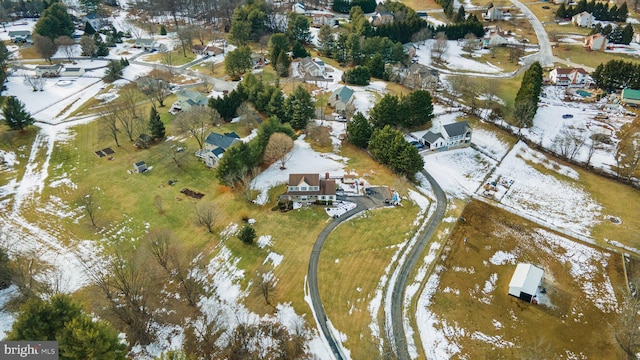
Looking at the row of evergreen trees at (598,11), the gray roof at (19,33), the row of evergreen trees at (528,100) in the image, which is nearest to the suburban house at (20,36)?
the gray roof at (19,33)

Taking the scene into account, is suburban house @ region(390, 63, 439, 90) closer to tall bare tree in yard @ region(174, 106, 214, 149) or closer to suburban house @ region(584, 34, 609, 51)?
tall bare tree in yard @ region(174, 106, 214, 149)

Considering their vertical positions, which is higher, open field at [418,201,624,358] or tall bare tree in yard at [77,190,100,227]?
tall bare tree in yard at [77,190,100,227]

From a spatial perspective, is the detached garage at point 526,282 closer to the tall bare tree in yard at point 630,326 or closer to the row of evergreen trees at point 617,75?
the tall bare tree in yard at point 630,326

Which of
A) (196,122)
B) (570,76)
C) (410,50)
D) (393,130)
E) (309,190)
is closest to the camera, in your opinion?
(309,190)

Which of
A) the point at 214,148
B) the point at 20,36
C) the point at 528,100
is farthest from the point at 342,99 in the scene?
the point at 20,36

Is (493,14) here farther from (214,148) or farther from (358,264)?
(358,264)

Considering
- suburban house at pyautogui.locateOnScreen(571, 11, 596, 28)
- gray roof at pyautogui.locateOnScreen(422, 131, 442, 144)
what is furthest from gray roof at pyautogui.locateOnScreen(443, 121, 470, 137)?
suburban house at pyautogui.locateOnScreen(571, 11, 596, 28)
